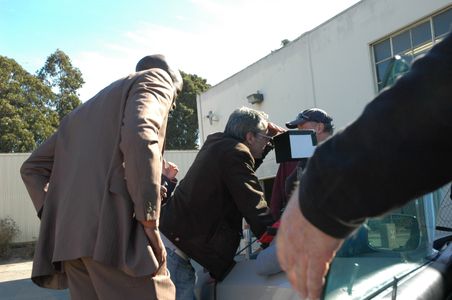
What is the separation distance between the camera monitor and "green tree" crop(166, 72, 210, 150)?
31.8 meters

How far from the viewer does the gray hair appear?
2887mm

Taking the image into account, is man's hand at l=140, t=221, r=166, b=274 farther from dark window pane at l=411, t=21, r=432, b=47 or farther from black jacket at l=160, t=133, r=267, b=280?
dark window pane at l=411, t=21, r=432, b=47

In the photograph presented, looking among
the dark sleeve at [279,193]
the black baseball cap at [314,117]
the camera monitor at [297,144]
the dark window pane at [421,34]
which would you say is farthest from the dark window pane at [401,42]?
the camera monitor at [297,144]

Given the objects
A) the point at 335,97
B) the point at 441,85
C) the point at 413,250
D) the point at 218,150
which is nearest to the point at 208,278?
the point at 218,150

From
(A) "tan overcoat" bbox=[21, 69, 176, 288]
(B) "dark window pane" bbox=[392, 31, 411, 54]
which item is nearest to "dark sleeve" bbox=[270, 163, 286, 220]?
(A) "tan overcoat" bbox=[21, 69, 176, 288]

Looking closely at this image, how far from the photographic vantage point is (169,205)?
110 inches

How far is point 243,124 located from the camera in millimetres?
2889

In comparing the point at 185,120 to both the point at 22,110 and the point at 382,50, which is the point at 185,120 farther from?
the point at 382,50

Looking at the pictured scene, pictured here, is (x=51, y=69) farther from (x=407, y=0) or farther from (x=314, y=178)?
(x=314, y=178)

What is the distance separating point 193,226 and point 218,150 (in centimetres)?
42

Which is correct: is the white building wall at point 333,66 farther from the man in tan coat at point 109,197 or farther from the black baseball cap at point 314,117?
the man in tan coat at point 109,197

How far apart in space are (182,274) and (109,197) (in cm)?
62

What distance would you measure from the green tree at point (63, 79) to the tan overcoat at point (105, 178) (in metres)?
28.5

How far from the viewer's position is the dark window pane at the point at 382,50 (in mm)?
10762
